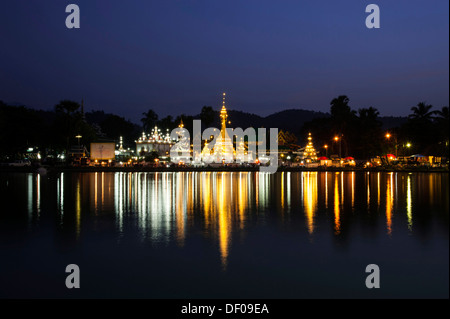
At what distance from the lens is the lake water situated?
6922mm

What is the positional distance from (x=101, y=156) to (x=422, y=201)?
4947 centimetres

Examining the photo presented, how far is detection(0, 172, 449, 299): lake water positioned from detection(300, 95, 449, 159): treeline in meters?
43.0

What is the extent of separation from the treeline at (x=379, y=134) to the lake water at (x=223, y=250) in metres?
43.0

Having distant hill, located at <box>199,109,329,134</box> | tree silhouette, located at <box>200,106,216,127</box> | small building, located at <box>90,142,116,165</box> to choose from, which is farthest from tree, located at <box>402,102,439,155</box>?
distant hill, located at <box>199,109,329,134</box>

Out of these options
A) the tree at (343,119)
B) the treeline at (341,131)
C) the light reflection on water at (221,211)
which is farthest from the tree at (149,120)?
the light reflection on water at (221,211)

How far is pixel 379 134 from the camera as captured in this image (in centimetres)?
6247

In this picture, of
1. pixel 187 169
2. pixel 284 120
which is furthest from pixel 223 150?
pixel 284 120

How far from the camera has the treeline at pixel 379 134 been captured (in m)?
58.9

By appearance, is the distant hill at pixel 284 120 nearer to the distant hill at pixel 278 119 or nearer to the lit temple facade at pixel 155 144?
the distant hill at pixel 278 119

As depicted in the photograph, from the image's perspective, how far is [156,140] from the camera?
6838cm

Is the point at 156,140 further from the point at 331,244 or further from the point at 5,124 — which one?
the point at 331,244

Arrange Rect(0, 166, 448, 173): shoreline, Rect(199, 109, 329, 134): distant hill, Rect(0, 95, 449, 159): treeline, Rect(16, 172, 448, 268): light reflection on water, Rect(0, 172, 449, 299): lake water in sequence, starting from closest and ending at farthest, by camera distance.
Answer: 1. Rect(0, 172, 449, 299): lake water
2. Rect(16, 172, 448, 268): light reflection on water
3. Rect(0, 166, 448, 173): shoreline
4. Rect(0, 95, 449, 159): treeline
5. Rect(199, 109, 329, 134): distant hill

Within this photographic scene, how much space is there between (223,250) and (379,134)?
5824 centimetres

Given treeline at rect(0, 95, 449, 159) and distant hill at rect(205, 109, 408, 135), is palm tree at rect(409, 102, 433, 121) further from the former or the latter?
distant hill at rect(205, 109, 408, 135)
